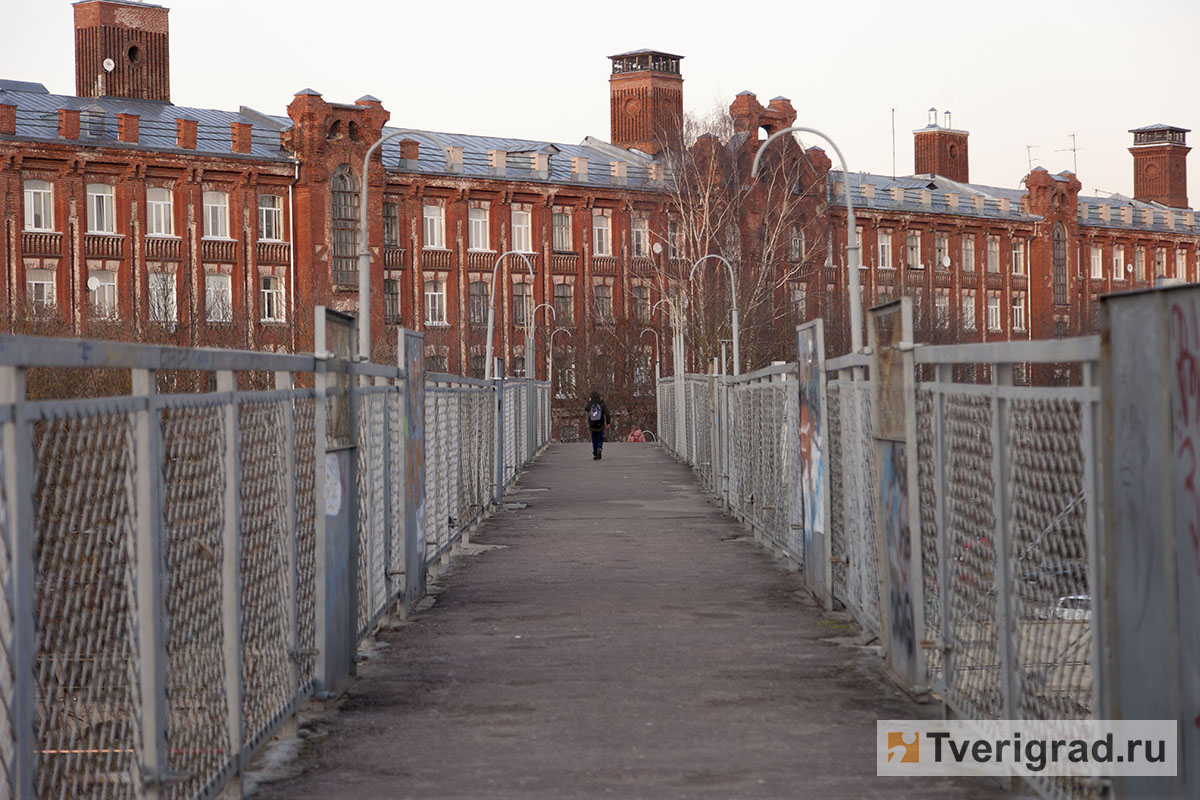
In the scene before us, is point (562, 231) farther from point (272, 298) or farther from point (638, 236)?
point (272, 298)

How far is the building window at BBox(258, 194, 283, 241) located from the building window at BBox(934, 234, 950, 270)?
4401 centimetres

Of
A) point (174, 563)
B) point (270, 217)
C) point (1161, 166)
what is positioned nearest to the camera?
point (174, 563)

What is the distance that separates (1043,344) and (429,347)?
6487 centimetres

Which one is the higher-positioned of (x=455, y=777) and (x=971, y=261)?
(x=971, y=261)

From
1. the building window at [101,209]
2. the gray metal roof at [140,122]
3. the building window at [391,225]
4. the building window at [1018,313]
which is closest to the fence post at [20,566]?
the gray metal roof at [140,122]

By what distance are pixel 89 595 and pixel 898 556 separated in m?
4.79

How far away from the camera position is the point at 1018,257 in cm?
9919

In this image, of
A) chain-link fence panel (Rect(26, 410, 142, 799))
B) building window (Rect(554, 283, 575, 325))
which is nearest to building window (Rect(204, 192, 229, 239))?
building window (Rect(554, 283, 575, 325))

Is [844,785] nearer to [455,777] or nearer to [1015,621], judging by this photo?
[1015,621]

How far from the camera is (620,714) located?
26.2 feet

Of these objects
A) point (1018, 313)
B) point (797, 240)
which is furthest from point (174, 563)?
point (1018, 313)

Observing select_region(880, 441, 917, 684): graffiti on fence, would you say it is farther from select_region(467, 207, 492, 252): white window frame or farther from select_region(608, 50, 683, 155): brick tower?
select_region(608, 50, 683, 155): brick tower

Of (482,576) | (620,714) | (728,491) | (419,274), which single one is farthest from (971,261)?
(620,714)

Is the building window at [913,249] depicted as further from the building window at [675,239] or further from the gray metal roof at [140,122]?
the gray metal roof at [140,122]
